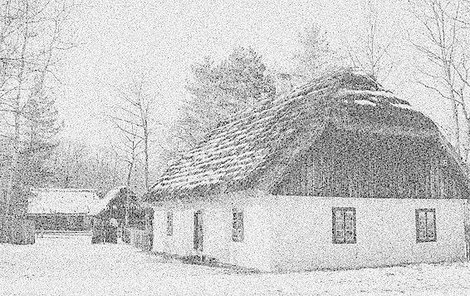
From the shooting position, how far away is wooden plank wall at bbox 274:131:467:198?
62.4 ft

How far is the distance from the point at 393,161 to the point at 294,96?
5.09 metres

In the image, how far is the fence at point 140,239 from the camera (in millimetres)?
32481

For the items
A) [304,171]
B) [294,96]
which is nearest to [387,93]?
[294,96]

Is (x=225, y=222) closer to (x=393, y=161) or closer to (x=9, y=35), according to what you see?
(x=393, y=161)

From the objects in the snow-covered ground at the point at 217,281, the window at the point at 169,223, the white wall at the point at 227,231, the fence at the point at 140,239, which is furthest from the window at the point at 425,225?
the fence at the point at 140,239

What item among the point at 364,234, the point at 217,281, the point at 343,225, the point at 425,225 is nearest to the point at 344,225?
the point at 343,225

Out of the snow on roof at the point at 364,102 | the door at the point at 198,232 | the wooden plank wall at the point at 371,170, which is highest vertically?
the snow on roof at the point at 364,102

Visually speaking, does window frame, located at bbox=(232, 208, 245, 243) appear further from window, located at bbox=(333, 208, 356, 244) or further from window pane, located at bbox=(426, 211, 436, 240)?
window pane, located at bbox=(426, 211, 436, 240)

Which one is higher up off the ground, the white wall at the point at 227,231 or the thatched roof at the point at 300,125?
the thatched roof at the point at 300,125

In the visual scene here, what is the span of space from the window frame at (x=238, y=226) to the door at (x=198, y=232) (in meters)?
3.92

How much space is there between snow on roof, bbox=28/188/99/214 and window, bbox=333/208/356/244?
37.3 m

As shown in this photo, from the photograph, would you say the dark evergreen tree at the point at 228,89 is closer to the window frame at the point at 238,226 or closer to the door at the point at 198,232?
the door at the point at 198,232

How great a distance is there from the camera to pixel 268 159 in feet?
61.4

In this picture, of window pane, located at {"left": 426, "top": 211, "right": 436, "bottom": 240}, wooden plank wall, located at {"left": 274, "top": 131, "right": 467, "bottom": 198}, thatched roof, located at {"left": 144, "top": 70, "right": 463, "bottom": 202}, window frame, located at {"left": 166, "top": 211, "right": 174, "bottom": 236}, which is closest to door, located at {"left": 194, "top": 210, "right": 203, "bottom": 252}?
thatched roof, located at {"left": 144, "top": 70, "right": 463, "bottom": 202}
